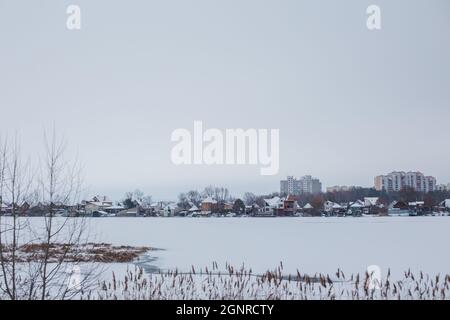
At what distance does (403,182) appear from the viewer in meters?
5.54

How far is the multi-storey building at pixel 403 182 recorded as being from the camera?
521 cm

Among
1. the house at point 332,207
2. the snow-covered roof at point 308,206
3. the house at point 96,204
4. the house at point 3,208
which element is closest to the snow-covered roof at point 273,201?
the snow-covered roof at point 308,206

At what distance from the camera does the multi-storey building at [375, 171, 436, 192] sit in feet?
17.1

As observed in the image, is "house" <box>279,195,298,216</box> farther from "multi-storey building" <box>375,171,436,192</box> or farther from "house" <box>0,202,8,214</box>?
"house" <box>0,202,8,214</box>

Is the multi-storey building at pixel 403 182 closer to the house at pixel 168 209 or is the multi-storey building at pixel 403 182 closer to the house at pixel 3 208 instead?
the house at pixel 168 209

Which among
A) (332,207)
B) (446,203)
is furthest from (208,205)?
(446,203)

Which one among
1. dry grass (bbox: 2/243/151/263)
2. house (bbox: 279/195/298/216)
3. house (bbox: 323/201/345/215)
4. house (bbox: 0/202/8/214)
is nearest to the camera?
house (bbox: 0/202/8/214)

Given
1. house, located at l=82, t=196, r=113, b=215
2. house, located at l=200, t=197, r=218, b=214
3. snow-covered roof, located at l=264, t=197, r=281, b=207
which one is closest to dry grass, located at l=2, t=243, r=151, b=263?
house, located at l=82, t=196, r=113, b=215

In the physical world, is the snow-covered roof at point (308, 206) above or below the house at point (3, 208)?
below

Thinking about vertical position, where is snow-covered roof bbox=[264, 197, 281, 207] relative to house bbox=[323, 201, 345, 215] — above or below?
above

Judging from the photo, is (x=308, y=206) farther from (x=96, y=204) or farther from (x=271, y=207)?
(x=96, y=204)
